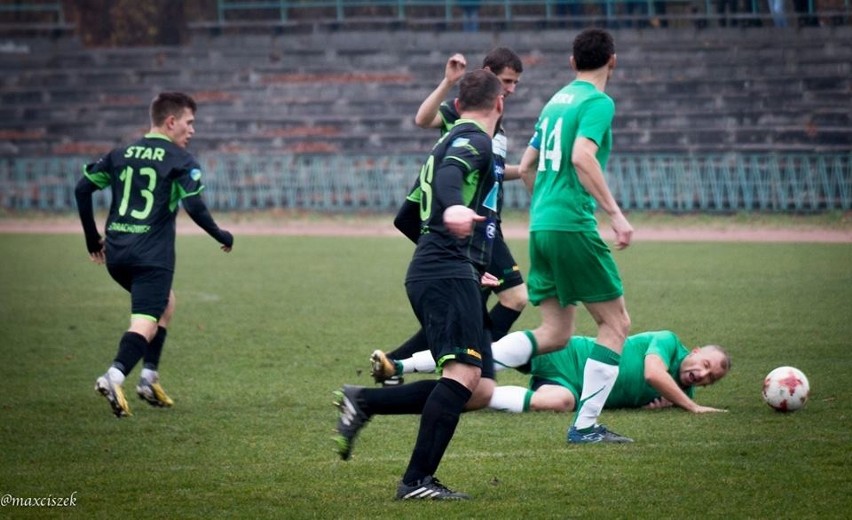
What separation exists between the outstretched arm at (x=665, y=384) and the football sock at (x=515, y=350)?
28.2 inches

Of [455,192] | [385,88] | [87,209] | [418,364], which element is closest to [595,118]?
[455,192]

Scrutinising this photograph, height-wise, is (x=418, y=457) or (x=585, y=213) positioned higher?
(x=585, y=213)

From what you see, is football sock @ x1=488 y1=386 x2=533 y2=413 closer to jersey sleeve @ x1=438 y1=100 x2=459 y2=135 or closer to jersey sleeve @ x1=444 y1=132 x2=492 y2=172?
jersey sleeve @ x1=438 y1=100 x2=459 y2=135

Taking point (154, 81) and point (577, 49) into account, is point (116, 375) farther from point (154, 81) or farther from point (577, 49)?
point (154, 81)

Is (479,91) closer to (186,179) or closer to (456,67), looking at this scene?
(456,67)

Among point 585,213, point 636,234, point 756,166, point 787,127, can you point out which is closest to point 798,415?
point 585,213

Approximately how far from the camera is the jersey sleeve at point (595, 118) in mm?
6582

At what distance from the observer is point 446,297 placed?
5625 millimetres

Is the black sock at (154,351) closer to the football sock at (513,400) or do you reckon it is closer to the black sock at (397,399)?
the football sock at (513,400)

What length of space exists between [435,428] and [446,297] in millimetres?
566

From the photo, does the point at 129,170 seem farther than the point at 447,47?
No

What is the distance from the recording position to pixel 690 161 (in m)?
25.5

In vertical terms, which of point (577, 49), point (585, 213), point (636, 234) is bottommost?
point (636, 234)

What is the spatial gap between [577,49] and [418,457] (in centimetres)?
245
